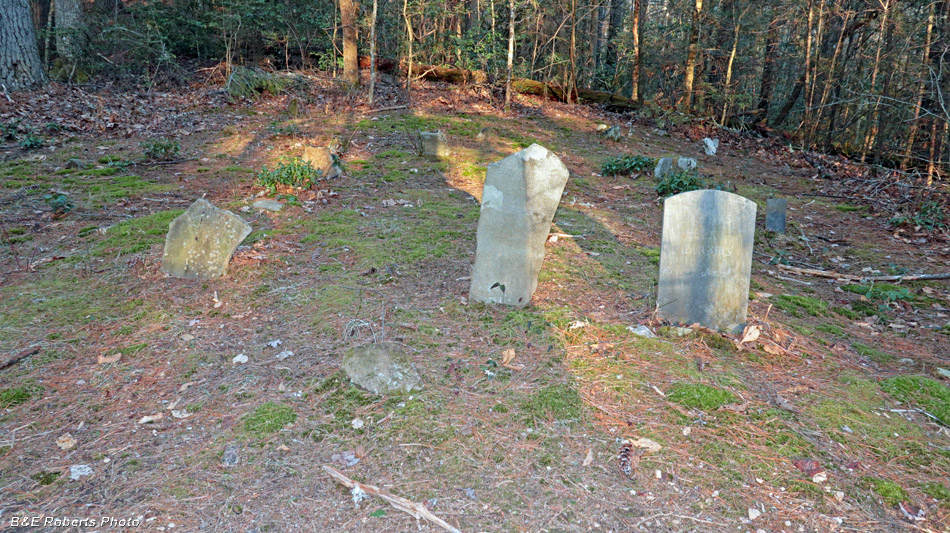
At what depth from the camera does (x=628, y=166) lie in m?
10.1

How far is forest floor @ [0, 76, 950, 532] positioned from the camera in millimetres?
2846

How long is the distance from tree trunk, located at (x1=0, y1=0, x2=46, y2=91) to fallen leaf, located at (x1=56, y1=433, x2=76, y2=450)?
1072 cm

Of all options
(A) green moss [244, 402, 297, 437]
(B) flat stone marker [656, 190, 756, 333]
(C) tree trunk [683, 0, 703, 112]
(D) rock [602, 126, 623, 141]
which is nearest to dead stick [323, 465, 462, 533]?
(A) green moss [244, 402, 297, 437]

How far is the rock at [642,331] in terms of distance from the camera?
4402 mm

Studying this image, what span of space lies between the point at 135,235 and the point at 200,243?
1.35m

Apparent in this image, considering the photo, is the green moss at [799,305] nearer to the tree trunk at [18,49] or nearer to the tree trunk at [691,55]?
the tree trunk at [691,55]

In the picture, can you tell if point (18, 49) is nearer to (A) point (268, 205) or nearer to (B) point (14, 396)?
(A) point (268, 205)

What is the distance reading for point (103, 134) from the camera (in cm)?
958

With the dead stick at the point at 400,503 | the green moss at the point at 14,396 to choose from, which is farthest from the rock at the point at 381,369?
the green moss at the point at 14,396

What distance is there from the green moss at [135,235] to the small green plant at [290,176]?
1326mm

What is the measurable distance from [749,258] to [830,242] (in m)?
3.95

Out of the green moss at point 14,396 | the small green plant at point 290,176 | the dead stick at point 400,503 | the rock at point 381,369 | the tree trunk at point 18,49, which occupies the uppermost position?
the tree trunk at point 18,49

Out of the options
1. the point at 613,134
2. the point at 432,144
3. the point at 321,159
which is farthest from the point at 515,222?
the point at 613,134

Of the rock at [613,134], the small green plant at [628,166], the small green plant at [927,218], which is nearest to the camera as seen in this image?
the small green plant at [927,218]
